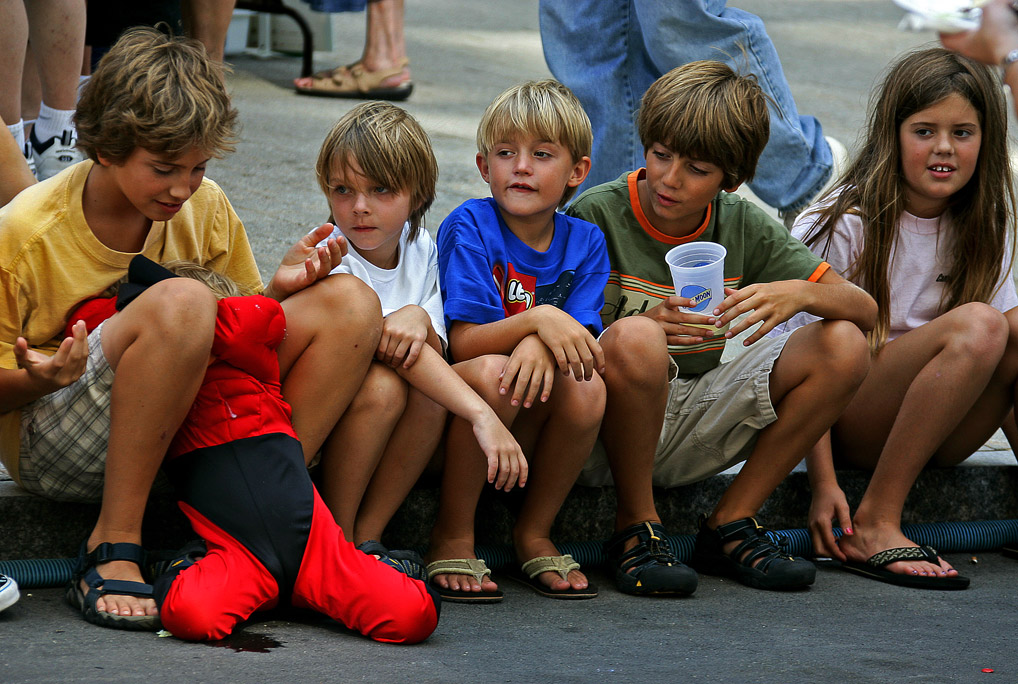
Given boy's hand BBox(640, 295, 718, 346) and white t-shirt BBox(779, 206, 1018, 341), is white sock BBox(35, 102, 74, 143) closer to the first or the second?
boy's hand BBox(640, 295, 718, 346)

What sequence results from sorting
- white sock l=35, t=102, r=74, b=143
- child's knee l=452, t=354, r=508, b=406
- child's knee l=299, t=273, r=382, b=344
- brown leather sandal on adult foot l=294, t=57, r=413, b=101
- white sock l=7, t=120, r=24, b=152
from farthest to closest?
brown leather sandal on adult foot l=294, t=57, r=413, b=101 → white sock l=35, t=102, r=74, b=143 → white sock l=7, t=120, r=24, b=152 → child's knee l=452, t=354, r=508, b=406 → child's knee l=299, t=273, r=382, b=344

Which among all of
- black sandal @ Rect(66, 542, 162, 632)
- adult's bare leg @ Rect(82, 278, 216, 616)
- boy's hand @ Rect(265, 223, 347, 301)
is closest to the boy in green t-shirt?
boy's hand @ Rect(265, 223, 347, 301)

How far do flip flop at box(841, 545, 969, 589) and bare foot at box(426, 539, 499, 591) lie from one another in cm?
99

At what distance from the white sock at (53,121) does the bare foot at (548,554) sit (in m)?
2.10

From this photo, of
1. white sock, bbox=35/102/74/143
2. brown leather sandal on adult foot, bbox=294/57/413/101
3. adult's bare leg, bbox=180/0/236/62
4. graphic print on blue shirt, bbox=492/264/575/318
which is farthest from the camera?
brown leather sandal on adult foot, bbox=294/57/413/101

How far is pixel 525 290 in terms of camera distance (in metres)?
2.91

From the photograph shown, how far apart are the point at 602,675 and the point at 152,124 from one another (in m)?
1.43

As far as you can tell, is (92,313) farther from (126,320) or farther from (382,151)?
(382,151)

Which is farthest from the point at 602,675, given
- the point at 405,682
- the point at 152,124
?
the point at 152,124

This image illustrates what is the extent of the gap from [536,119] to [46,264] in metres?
1.15

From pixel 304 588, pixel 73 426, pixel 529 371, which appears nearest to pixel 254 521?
pixel 304 588

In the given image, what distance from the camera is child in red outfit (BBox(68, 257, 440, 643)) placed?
7.60 feet

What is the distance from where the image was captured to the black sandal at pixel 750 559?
2.90 meters

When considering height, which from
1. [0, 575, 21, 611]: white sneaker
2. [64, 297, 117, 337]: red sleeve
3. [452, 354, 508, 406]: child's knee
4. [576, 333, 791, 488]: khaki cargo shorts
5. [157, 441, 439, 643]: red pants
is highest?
[64, 297, 117, 337]: red sleeve
